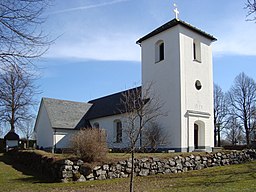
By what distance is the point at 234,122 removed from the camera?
172 feet

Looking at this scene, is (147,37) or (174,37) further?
(147,37)

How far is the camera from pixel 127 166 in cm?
1772

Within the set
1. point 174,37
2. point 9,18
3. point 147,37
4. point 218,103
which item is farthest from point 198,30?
point 218,103

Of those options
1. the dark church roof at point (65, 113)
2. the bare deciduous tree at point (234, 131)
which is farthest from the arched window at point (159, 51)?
the bare deciduous tree at point (234, 131)

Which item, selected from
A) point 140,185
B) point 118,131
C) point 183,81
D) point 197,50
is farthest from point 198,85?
point 140,185

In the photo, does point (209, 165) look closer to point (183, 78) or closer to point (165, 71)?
point (183, 78)

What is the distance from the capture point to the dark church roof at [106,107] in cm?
3372

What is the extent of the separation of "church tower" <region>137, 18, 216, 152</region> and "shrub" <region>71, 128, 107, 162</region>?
33.1ft

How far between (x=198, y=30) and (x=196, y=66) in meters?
3.59

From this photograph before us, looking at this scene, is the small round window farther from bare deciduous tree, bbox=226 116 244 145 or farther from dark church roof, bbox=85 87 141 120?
bare deciduous tree, bbox=226 116 244 145

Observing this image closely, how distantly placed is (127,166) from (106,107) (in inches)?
785

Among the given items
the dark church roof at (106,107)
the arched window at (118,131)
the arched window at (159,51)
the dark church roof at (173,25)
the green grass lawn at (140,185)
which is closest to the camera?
the green grass lawn at (140,185)

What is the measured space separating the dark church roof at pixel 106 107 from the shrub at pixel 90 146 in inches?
541

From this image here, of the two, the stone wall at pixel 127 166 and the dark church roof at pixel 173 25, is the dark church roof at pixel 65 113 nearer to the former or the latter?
the stone wall at pixel 127 166
